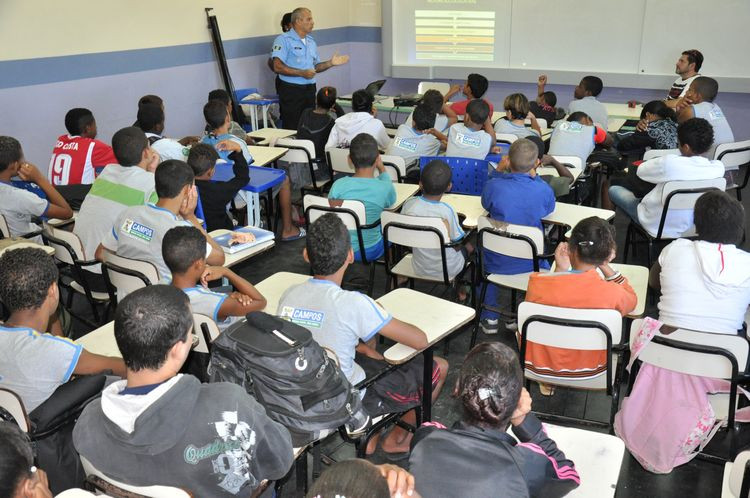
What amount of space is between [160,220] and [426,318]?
1.39 m

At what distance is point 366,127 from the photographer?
18.9 ft

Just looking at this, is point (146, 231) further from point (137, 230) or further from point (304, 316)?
point (304, 316)

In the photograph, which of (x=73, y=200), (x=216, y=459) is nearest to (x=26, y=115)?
(x=73, y=200)

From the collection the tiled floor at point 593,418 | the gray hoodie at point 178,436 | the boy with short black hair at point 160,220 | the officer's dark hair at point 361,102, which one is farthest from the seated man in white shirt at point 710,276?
the officer's dark hair at point 361,102

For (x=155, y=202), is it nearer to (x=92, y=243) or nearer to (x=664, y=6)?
(x=92, y=243)

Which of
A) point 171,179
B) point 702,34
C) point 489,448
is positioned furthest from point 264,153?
point 702,34

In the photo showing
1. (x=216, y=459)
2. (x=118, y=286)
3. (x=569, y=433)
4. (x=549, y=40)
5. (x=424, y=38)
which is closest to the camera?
(x=216, y=459)

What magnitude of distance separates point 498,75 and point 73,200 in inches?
244

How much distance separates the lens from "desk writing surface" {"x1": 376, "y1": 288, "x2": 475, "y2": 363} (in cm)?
260

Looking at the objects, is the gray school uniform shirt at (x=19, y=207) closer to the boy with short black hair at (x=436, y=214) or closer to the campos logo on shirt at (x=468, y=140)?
the boy with short black hair at (x=436, y=214)

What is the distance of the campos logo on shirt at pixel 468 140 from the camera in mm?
5051

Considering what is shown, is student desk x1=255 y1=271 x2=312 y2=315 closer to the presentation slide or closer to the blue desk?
the blue desk

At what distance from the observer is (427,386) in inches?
115

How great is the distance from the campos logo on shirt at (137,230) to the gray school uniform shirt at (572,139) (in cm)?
326
